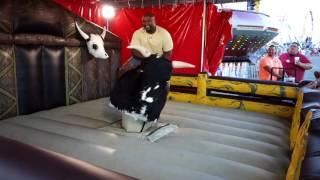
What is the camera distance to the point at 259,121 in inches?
110

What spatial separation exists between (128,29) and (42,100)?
224 cm

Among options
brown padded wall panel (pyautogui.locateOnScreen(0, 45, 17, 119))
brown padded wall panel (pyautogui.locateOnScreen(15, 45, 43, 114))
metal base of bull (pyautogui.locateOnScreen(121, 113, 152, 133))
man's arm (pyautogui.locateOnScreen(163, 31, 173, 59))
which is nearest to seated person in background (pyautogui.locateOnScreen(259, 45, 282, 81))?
man's arm (pyautogui.locateOnScreen(163, 31, 173, 59))

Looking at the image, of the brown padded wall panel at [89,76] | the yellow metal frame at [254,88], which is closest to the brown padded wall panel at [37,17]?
the brown padded wall panel at [89,76]

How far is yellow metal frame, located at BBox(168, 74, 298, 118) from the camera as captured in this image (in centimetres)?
307

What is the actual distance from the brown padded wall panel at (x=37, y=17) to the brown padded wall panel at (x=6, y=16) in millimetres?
52

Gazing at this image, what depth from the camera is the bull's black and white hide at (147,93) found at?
2182mm

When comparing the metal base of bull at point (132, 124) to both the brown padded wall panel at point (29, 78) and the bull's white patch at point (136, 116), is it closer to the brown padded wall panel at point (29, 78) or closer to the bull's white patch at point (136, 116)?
the bull's white patch at point (136, 116)

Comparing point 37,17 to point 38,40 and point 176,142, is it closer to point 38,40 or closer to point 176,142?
point 38,40

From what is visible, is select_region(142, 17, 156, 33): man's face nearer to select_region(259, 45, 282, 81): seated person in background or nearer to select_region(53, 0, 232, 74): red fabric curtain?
select_region(53, 0, 232, 74): red fabric curtain

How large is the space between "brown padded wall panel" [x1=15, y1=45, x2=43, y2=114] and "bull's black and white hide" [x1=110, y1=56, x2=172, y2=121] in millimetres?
1210

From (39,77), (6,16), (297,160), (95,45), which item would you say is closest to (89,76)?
(95,45)

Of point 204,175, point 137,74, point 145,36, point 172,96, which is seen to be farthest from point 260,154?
point 145,36

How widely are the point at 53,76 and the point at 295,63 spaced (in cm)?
394

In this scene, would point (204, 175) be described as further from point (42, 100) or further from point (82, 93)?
point (82, 93)
